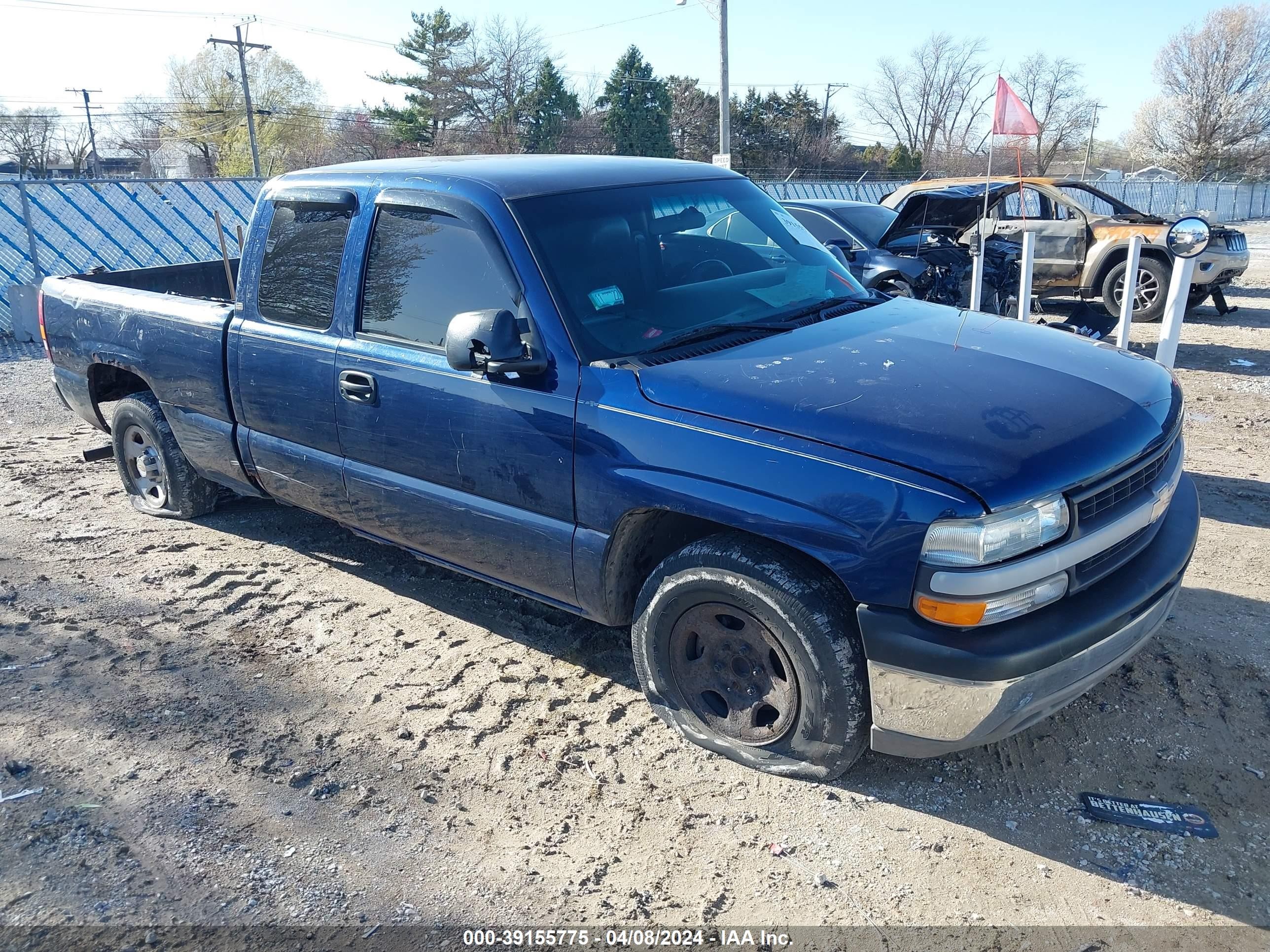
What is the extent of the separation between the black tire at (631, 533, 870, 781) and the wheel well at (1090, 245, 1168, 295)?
10.4 m

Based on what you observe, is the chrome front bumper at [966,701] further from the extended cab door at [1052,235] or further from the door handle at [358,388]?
the extended cab door at [1052,235]

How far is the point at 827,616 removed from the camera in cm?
273

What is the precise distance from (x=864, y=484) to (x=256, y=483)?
10.6ft

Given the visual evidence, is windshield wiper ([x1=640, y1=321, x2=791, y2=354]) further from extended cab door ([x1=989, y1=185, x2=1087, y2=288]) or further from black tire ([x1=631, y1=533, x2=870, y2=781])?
extended cab door ([x1=989, y1=185, x2=1087, y2=288])

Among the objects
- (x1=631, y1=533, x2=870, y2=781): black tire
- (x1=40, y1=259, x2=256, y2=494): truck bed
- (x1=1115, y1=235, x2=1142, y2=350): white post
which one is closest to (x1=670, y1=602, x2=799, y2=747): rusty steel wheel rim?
(x1=631, y1=533, x2=870, y2=781): black tire

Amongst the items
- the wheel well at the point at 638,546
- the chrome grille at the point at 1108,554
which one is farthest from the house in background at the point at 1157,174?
the wheel well at the point at 638,546

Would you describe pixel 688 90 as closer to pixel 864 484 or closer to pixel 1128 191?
pixel 1128 191

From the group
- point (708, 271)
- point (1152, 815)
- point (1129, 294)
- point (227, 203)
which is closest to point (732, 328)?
point (708, 271)

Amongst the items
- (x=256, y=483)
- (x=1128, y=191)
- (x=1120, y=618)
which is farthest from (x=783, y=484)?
(x=1128, y=191)

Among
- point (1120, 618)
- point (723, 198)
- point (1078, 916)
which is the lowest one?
point (1078, 916)

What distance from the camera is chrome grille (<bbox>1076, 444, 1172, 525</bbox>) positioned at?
8.81ft

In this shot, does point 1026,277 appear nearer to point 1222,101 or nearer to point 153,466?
point 153,466

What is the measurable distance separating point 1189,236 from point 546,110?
1878 inches

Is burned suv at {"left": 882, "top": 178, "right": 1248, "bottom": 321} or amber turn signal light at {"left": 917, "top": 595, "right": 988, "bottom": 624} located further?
burned suv at {"left": 882, "top": 178, "right": 1248, "bottom": 321}
